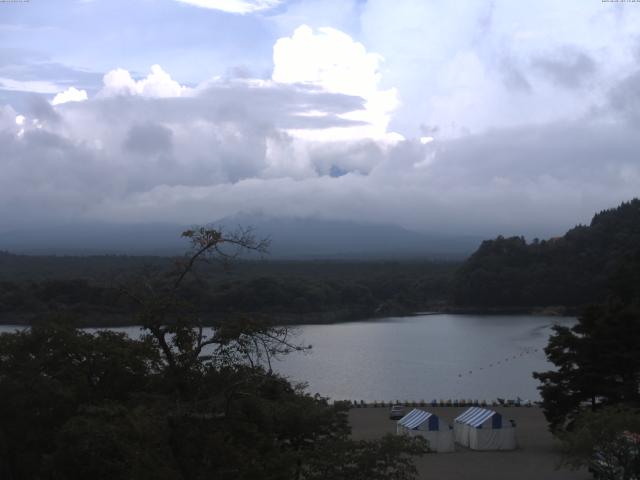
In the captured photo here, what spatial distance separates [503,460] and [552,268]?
38743mm

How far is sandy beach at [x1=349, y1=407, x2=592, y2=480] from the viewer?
11.8 m

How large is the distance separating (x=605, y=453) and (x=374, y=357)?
20988 mm

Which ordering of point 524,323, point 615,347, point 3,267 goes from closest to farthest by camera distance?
point 615,347, point 524,323, point 3,267

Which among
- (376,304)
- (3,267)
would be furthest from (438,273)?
(3,267)

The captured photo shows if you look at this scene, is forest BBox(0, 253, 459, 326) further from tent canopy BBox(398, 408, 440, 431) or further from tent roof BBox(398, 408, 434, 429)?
tent canopy BBox(398, 408, 440, 431)

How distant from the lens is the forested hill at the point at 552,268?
4844 centimetres

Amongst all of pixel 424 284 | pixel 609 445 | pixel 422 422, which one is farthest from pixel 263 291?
pixel 609 445

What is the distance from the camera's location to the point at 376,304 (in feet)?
162

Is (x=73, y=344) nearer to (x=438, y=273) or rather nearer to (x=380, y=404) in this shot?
(x=380, y=404)

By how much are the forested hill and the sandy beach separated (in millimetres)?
31650

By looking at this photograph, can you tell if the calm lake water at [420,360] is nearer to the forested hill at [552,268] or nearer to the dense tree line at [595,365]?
the dense tree line at [595,365]

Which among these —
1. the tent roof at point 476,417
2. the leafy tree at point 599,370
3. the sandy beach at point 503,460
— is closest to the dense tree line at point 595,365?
the leafy tree at point 599,370

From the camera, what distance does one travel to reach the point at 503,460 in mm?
12977

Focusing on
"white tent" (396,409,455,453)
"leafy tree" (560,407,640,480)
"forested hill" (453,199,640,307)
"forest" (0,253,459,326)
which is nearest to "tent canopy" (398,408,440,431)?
"white tent" (396,409,455,453)
